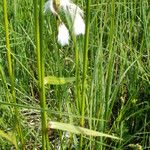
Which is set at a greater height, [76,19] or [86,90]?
[76,19]

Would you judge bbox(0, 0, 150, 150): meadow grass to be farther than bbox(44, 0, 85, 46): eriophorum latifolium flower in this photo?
Yes

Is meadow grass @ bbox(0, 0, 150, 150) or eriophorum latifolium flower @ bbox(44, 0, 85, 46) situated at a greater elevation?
eriophorum latifolium flower @ bbox(44, 0, 85, 46)

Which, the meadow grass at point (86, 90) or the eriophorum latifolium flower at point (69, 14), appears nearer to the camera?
the eriophorum latifolium flower at point (69, 14)

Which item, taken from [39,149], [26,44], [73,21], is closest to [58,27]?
[73,21]

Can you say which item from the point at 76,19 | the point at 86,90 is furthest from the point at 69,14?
Answer: the point at 86,90

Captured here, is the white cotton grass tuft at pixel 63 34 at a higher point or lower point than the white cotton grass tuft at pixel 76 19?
lower

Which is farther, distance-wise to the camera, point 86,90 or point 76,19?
point 86,90

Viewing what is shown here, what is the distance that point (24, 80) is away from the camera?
124 centimetres

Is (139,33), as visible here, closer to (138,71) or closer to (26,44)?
(138,71)

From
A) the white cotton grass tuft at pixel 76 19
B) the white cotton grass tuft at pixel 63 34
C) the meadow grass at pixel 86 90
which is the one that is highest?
the white cotton grass tuft at pixel 76 19

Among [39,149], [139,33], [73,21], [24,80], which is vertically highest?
[73,21]

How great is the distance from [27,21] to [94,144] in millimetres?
624

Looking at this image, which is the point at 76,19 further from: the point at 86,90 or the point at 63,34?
the point at 86,90

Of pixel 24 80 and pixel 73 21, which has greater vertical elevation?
pixel 73 21
